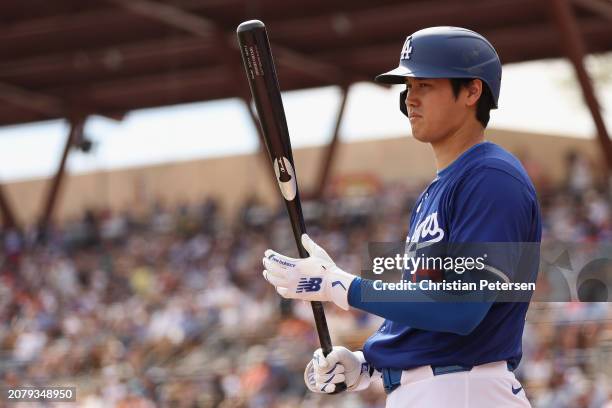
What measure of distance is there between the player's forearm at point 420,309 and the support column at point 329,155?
48.8ft

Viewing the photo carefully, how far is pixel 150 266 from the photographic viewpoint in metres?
15.1

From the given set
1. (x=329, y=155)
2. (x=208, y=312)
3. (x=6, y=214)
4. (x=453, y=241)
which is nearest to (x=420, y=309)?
(x=453, y=241)

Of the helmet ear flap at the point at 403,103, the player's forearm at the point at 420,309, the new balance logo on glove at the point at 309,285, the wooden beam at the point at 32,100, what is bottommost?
the wooden beam at the point at 32,100

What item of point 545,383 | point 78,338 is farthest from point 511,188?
point 78,338

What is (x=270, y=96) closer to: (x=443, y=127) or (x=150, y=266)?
(x=443, y=127)

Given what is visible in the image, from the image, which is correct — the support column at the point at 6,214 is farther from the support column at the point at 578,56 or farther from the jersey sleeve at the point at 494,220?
the jersey sleeve at the point at 494,220

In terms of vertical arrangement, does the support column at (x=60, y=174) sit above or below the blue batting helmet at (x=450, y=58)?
below

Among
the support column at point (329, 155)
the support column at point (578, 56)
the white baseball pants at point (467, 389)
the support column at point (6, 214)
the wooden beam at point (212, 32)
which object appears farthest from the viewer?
the support column at point (6, 214)

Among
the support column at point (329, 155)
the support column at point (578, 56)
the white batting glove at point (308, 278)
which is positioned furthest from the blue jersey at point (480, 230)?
the support column at point (329, 155)

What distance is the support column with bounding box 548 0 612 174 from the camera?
1334 cm

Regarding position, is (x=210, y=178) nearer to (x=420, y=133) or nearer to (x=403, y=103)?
(x=403, y=103)

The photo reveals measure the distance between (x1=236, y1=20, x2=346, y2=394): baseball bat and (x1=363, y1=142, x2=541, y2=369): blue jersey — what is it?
16.0 inches

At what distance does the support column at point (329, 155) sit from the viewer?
701 inches

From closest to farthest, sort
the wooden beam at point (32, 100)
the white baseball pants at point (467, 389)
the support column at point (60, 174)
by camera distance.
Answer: the white baseball pants at point (467, 389) < the wooden beam at point (32, 100) < the support column at point (60, 174)
